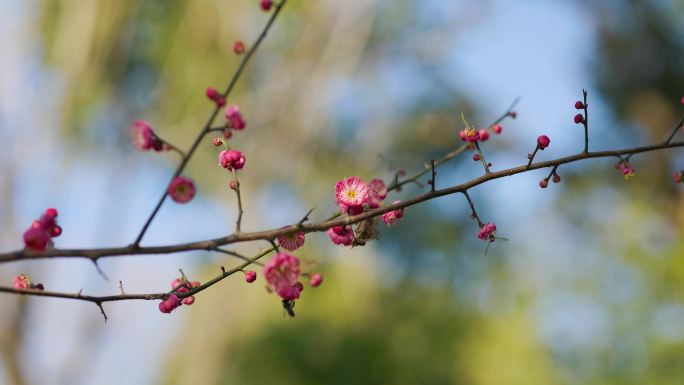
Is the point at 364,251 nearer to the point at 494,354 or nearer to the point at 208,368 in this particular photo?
the point at 494,354

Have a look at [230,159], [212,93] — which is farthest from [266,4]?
[230,159]

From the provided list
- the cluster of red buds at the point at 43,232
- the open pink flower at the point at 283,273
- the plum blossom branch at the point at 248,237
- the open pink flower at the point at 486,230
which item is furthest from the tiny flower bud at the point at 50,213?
the open pink flower at the point at 486,230

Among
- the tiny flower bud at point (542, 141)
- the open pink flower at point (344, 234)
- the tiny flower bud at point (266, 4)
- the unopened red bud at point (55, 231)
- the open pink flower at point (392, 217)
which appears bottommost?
the unopened red bud at point (55, 231)

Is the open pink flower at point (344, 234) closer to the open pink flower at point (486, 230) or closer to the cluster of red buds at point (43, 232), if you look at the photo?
the open pink flower at point (486, 230)

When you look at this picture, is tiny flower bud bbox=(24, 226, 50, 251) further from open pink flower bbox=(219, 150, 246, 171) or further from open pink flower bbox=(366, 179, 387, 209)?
open pink flower bbox=(366, 179, 387, 209)

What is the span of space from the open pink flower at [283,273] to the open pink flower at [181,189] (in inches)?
3.9

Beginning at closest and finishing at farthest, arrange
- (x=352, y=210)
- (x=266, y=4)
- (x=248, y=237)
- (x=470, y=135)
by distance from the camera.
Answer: (x=248, y=237)
(x=352, y=210)
(x=470, y=135)
(x=266, y=4)

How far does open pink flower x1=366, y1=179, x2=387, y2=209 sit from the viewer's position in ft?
2.34

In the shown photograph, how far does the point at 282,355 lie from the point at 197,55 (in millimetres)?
2416

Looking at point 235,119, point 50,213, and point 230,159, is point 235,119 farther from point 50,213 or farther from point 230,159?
point 50,213

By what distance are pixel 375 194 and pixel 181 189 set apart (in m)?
0.19

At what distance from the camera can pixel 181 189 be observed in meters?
0.67

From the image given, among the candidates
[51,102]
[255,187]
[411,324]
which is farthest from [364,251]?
[51,102]

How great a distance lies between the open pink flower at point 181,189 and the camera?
67 cm
